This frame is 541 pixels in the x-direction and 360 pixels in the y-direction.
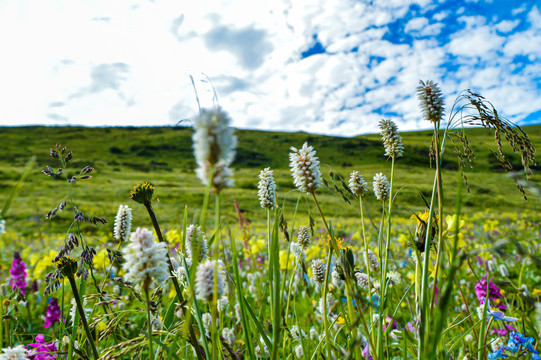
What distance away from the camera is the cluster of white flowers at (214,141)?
63 cm

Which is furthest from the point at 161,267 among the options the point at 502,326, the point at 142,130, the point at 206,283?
the point at 142,130

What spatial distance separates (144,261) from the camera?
89 centimetres

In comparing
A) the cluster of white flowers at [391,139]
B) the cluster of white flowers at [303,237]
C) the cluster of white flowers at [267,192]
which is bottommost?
the cluster of white flowers at [303,237]

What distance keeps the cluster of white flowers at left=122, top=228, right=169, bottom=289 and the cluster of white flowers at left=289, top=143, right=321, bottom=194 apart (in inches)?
21.2

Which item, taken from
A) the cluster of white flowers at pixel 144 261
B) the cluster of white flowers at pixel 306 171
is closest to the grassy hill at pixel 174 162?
the cluster of white flowers at pixel 306 171

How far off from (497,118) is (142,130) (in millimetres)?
137727

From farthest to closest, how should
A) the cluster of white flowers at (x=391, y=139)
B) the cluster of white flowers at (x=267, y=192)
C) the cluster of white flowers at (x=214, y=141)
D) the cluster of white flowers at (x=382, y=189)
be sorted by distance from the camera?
1. the cluster of white flowers at (x=382, y=189)
2. the cluster of white flowers at (x=391, y=139)
3. the cluster of white flowers at (x=267, y=192)
4. the cluster of white flowers at (x=214, y=141)

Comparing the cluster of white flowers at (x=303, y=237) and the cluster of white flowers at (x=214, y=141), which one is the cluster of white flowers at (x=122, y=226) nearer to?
the cluster of white flowers at (x=303, y=237)

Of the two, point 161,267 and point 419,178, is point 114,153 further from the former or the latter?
point 161,267

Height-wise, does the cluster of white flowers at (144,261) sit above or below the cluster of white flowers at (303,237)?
above

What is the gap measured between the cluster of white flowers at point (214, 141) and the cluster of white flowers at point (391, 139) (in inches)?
42.5

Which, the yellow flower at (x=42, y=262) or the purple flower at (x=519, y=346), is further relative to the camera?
the yellow flower at (x=42, y=262)

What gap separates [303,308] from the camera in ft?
12.9

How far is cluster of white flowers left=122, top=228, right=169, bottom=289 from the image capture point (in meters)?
0.88
